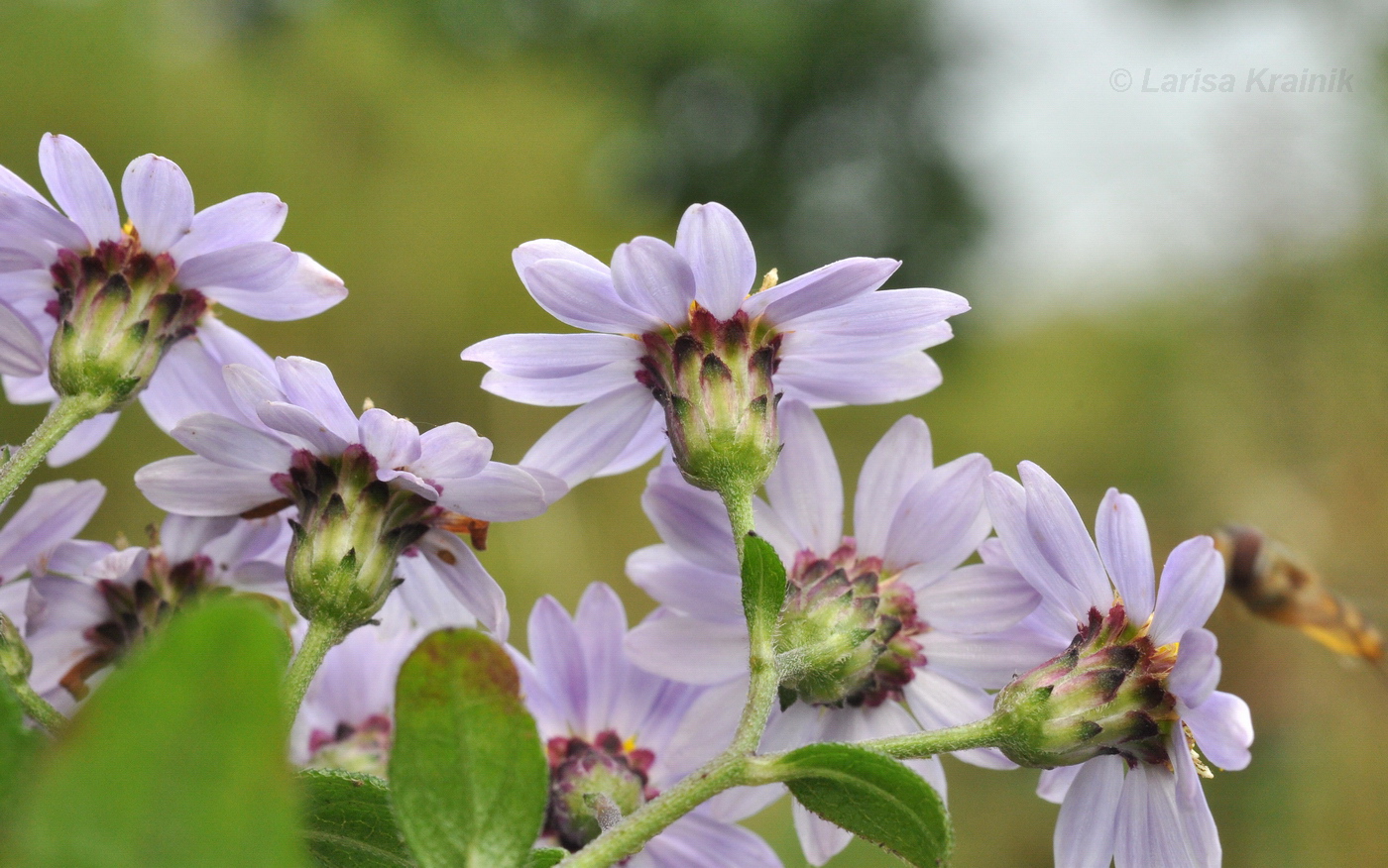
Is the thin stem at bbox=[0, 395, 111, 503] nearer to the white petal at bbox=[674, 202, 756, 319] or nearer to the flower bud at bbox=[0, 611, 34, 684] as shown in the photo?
the flower bud at bbox=[0, 611, 34, 684]

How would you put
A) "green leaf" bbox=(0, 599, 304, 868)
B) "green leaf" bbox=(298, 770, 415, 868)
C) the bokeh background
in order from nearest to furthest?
"green leaf" bbox=(0, 599, 304, 868) → "green leaf" bbox=(298, 770, 415, 868) → the bokeh background

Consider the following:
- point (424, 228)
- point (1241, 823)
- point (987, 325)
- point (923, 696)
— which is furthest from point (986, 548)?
point (987, 325)

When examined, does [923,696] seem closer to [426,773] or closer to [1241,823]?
[426,773]

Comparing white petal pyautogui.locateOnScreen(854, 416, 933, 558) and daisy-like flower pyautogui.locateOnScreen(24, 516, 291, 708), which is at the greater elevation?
white petal pyautogui.locateOnScreen(854, 416, 933, 558)

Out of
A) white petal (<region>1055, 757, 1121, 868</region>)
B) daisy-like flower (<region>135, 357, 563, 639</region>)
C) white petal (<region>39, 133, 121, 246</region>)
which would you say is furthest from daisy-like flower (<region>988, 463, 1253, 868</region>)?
white petal (<region>39, 133, 121, 246</region>)

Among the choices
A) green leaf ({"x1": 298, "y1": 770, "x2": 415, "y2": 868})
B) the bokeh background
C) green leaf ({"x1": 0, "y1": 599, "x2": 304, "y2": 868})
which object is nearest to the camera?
green leaf ({"x1": 0, "y1": 599, "x2": 304, "y2": 868})

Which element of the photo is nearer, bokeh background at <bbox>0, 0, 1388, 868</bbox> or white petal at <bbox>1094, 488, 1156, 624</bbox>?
white petal at <bbox>1094, 488, 1156, 624</bbox>
